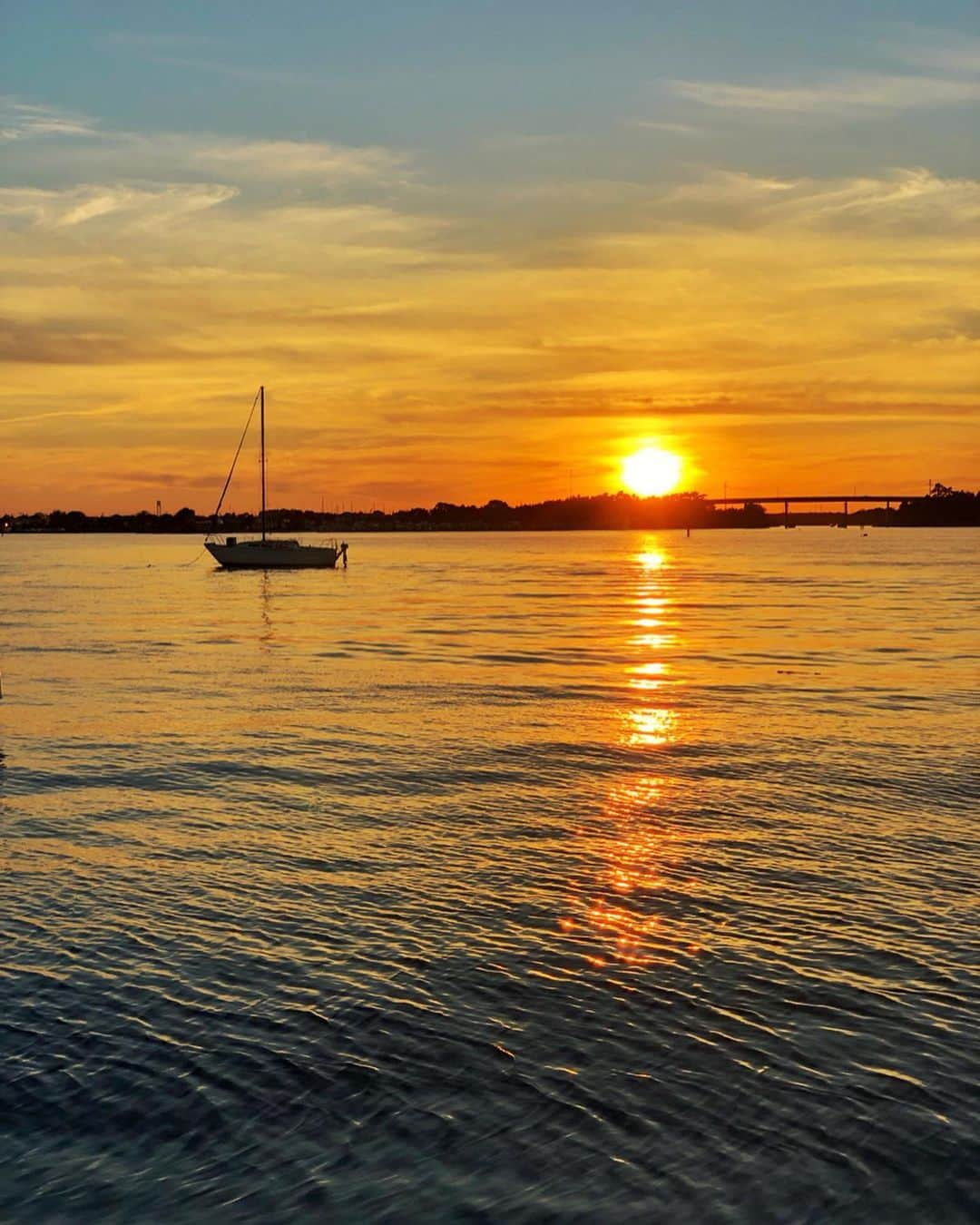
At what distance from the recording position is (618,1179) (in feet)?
Answer: 30.9

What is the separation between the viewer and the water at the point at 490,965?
9555 mm

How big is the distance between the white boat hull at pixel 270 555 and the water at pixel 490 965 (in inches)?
4025

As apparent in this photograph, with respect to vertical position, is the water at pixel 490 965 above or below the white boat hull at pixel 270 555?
below

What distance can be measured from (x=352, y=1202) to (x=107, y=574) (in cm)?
15303

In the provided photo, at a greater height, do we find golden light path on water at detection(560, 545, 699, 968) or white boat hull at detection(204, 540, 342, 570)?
white boat hull at detection(204, 540, 342, 570)

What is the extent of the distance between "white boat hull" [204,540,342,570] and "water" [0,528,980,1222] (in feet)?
335

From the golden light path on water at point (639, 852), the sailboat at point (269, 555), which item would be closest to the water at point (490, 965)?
the golden light path on water at point (639, 852)

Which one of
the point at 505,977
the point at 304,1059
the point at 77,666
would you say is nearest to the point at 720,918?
the point at 505,977

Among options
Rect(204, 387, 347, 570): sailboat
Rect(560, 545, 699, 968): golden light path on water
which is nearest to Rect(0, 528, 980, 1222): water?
Rect(560, 545, 699, 968): golden light path on water

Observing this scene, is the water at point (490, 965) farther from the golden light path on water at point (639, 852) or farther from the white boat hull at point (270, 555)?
the white boat hull at point (270, 555)

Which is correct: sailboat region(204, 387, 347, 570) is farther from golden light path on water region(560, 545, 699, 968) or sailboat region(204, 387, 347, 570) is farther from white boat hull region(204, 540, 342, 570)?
golden light path on water region(560, 545, 699, 968)

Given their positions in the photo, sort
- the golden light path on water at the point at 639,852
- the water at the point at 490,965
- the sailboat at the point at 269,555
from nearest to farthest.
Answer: the water at the point at 490,965, the golden light path on water at the point at 639,852, the sailboat at the point at 269,555

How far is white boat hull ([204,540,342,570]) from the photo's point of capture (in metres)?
137

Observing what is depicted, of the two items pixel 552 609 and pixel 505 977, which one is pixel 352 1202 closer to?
pixel 505 977
